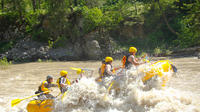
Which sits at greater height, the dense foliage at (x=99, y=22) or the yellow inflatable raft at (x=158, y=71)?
the dense foliage at (x=99, y=22)

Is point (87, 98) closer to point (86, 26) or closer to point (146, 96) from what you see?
point (146, 96)

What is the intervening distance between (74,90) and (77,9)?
17.4 meters

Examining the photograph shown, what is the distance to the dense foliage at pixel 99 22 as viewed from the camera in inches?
807

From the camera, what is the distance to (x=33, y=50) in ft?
66.9

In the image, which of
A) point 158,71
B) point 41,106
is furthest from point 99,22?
point 41,106

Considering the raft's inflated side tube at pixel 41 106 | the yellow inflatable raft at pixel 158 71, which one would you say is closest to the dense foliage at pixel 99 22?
the yellow inflatable raft at pixel 158 71

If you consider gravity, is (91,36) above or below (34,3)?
below

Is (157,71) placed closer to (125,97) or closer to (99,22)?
→ (125,97)

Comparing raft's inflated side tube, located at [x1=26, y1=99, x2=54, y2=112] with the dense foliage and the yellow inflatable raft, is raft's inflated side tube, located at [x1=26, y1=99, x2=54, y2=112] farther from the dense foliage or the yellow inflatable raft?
the dense foliage

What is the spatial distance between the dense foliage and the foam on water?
13.9 metres

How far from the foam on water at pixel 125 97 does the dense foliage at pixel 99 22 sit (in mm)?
13862

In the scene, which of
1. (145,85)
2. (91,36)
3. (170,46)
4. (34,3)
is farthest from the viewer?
(34,3)

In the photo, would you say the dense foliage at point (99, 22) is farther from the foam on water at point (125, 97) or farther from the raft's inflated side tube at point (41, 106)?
the raft's inflated side tube at point (41, 106)

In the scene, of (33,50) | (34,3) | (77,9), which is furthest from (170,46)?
(34,3)
